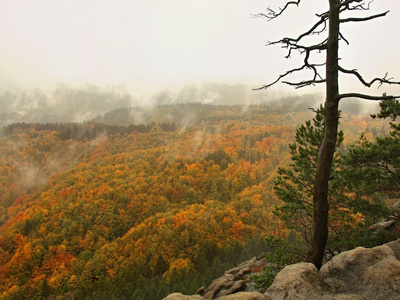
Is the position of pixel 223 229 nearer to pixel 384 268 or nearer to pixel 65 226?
pixel 65 226

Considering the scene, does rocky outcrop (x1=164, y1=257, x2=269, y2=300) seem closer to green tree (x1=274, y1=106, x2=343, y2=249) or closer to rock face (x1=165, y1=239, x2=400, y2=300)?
rock face (x1=165, y1=239, x2=400, y2=300)

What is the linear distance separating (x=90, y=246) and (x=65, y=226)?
15.5 meters

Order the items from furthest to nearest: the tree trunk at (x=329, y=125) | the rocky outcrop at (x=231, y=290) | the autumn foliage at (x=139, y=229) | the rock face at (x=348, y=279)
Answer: the autumn foliage at (x=139, y=229)
the tree trunk at (x=329, y=125)
the rock face at (x=348, y=279)
the rocky outcrop at (x=231, y=290)

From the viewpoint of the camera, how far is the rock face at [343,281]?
5172mm

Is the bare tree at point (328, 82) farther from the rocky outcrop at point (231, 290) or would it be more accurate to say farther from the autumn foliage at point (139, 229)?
the autumn foliage at point (139, 229)

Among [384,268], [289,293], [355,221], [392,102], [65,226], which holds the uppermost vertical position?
[392,102]

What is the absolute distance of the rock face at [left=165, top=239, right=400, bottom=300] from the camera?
5.17 m

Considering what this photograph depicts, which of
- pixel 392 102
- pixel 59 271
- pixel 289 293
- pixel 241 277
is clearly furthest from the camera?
pixel 59 271

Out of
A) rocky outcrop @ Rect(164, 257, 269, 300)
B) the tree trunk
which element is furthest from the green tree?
the tree trunk

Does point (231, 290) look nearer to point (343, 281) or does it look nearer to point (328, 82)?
point (343, 281)

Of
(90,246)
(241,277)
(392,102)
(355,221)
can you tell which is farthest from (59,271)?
(392,102)

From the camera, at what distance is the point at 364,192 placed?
448 inches

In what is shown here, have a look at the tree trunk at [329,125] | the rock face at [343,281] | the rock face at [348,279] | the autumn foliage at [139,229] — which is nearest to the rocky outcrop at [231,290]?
the rock face at [343,281]

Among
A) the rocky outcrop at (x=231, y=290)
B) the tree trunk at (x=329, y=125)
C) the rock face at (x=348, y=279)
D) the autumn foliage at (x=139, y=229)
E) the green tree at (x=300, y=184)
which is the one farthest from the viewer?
the autumn foliage at (x=139, y=229)
